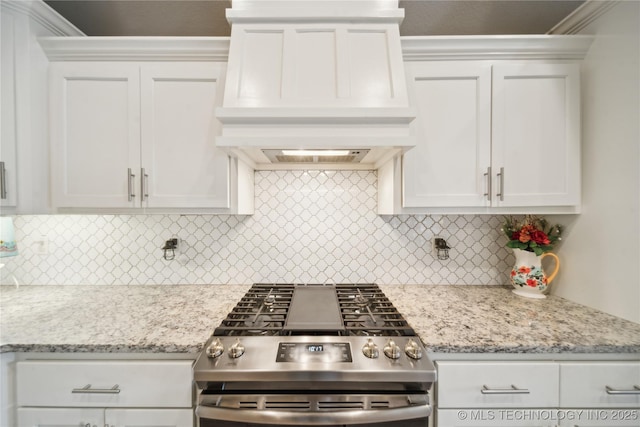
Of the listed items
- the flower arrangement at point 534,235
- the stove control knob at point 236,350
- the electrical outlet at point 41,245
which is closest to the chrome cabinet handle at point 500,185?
the flower arrangement at point 534,235

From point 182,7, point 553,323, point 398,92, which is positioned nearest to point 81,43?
point 182,7

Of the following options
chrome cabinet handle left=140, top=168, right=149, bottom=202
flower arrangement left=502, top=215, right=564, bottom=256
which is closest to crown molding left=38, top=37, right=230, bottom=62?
chrome cabinet handle left=140, top=168, right=149, bottom=202

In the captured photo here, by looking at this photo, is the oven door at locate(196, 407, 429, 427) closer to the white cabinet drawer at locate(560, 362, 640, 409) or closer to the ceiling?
the white cabinet drawer at locate(560, 362, 640, 409)

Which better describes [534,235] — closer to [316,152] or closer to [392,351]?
[392,351]

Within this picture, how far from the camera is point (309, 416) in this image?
0.87m

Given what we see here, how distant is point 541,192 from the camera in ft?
4.57

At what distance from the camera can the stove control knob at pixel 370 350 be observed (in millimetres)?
944

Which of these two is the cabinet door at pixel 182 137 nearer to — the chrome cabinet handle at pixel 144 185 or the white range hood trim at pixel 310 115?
the chrome cabinet handle at pixel 144 185

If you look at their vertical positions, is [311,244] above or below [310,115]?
below

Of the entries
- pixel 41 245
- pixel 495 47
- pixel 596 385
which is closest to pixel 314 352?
pixel 596 385

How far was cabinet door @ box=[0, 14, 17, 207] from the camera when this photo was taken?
1307 millimetres

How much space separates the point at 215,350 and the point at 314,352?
0.36 m

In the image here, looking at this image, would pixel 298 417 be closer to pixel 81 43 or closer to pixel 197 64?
pixel 197 64

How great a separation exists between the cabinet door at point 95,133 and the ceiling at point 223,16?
1.29 ft
